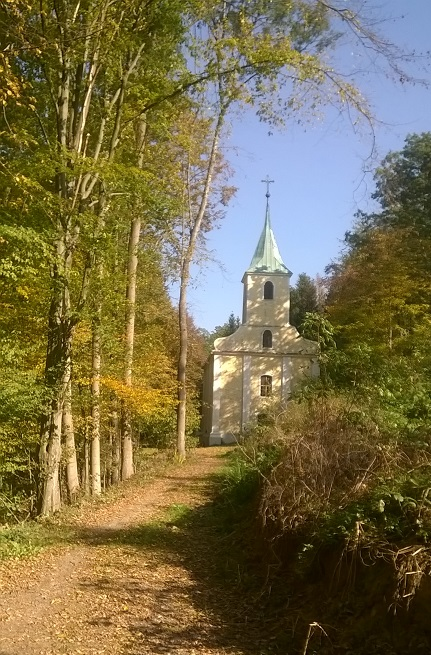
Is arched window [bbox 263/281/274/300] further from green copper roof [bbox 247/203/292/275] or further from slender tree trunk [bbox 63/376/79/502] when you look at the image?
slender tree trunk [bbox 63/376/79/502]

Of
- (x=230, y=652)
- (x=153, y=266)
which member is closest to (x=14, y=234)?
(x=230, y=652)

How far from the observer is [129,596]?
255 inches

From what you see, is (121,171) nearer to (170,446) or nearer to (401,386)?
(401,386)

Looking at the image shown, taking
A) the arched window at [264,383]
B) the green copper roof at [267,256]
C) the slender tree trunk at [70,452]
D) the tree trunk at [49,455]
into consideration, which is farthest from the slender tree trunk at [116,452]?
the green copper roof at [267,256]

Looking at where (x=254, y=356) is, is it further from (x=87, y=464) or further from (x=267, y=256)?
(x=87, y=464)

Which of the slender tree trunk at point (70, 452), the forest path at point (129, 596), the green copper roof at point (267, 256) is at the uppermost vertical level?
the green copper roof at point (267, 256)

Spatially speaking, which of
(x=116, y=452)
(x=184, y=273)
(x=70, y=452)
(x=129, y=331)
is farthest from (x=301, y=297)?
(x=70, y=452)

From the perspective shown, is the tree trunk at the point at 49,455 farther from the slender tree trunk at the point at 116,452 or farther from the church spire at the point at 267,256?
the church spire at the point at 267,256

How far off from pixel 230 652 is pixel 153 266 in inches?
607

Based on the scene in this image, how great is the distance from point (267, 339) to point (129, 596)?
106 feet

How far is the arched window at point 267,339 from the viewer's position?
38406 millimetres

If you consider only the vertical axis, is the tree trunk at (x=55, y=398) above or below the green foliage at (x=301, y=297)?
below

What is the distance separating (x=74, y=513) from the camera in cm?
1083

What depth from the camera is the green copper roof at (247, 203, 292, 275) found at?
39.3 metres
